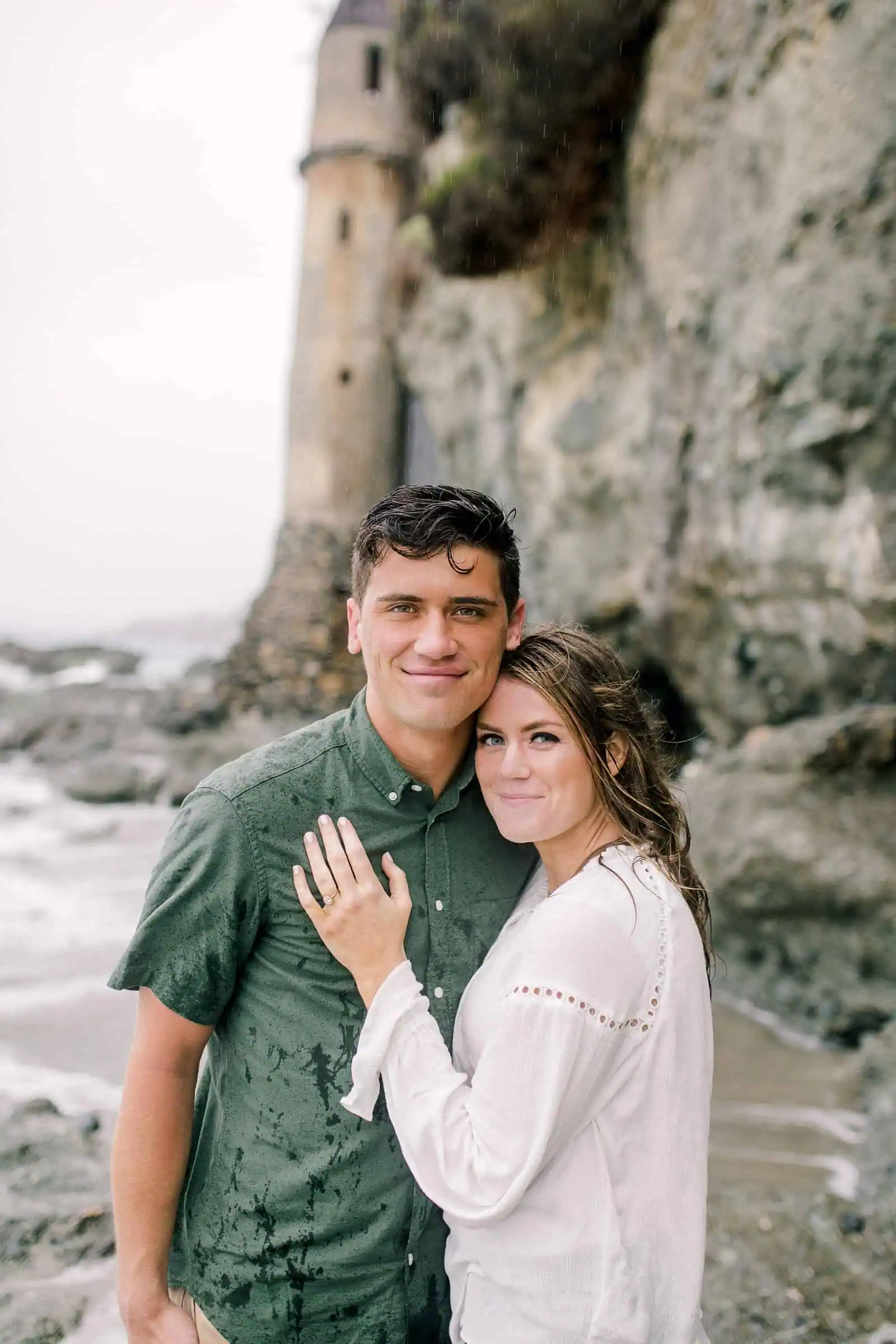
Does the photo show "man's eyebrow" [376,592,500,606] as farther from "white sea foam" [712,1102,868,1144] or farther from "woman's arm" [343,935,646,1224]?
"white sea foam" [712,1102,868,1144]

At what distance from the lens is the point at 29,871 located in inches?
418

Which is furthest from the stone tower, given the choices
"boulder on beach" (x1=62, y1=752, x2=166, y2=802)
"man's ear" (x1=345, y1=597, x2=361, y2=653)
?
"man's ear" (x1=345, y1=597, x2=361, y2=653)

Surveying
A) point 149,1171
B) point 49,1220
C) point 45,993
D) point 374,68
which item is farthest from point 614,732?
point 374,68

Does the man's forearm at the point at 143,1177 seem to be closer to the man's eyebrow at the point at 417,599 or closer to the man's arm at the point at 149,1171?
→ the man's arm at the point at 149,1171

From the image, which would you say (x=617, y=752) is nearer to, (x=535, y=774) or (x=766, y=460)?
(x=535, y=774)

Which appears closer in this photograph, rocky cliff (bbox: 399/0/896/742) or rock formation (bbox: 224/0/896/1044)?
rock formation (bbox: 224/0/896/1044)

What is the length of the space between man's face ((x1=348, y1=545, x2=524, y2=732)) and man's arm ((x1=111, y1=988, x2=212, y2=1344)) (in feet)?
2.21

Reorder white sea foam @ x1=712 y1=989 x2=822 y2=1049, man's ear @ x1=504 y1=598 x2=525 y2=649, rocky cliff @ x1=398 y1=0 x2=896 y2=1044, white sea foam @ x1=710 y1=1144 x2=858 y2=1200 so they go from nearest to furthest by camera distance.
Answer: man's ear @ x1=504 y1=598 x2=525 y2=649, white sea foam @ x1=710 y1=1144 x2=858 y2=1200, white sea foam @ x1=712 y1=989 x2=822 y2=1049, rocky cliff @ x1=398 y1=0 x2=896 y2=1044

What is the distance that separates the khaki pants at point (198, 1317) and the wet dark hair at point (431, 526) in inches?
51.2

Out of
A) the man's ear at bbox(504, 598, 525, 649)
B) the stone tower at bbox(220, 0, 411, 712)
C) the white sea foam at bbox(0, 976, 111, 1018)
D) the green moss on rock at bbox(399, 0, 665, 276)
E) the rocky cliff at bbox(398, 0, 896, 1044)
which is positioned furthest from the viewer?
the stone tower at bbox(220, 0, 411, 712)

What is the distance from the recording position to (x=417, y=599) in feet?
5.93

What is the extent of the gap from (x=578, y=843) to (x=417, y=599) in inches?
20.1

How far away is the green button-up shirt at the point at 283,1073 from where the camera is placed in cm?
171

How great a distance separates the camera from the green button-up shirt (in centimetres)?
171
